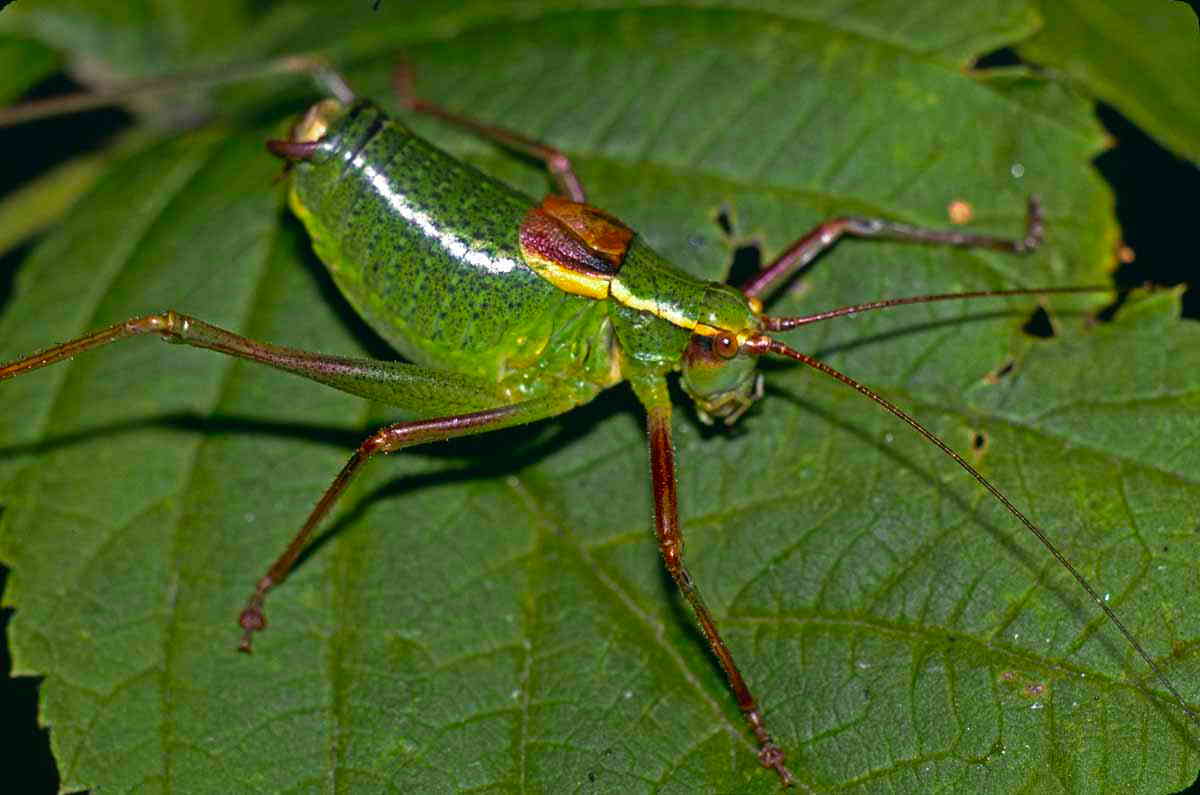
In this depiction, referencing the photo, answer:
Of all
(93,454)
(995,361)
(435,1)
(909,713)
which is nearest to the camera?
(909,713)

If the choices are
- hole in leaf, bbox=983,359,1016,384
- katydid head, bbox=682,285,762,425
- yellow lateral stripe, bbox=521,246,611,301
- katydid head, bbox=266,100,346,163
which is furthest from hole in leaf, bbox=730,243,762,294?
katydid head, bbox=266,100,346,163

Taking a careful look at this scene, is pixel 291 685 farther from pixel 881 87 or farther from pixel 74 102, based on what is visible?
pixel 881 87

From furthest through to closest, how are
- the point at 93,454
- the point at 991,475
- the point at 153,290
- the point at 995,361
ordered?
the point at 153,290
the point at 93,454
the point at 995,361
the point at 991,475

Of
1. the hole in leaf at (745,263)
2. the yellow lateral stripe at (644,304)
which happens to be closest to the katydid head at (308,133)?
the yellow lateral stripe at (644,304)

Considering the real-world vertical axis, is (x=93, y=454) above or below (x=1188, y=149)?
below

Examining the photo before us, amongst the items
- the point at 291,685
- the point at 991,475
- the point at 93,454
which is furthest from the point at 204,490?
the point at 991,475

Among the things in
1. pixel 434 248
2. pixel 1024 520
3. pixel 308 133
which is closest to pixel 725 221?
pixel 434 248

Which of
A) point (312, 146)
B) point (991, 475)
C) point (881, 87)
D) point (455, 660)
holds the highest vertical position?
point (312, 146)

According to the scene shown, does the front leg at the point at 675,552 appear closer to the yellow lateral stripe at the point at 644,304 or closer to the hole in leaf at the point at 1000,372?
the yellow lateral stripe at the point at 644,304
